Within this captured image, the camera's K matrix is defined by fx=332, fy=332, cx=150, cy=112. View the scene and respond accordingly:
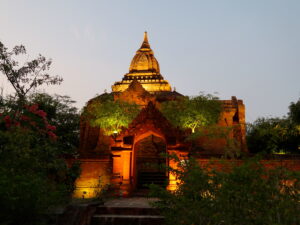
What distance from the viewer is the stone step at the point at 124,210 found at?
1015 cm

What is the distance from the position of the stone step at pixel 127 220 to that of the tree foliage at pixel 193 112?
10219mm

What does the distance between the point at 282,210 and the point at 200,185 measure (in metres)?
1.61

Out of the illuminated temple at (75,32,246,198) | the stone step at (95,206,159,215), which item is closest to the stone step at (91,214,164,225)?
the stone step at (95,206,159,215)

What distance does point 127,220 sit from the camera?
9.69 meters

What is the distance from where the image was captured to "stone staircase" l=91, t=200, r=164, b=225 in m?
9.55

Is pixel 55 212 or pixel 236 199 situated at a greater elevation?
pixel 236 199

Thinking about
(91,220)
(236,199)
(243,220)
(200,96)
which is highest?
(200,96)

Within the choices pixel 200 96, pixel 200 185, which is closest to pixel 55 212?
pixel 200 185

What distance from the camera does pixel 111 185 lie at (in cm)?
1546

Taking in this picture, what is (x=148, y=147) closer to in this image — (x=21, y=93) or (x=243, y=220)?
(x=21, y=93)

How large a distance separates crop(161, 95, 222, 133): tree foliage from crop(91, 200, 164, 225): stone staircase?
9.73 metres

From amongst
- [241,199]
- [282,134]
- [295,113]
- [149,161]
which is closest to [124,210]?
[241,199]

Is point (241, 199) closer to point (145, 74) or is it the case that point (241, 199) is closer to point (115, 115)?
point (115, 115)

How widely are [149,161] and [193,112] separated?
16.1ft
